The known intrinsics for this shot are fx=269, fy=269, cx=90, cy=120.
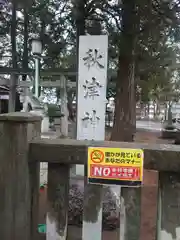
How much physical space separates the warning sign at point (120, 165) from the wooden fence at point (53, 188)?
1.9 inches

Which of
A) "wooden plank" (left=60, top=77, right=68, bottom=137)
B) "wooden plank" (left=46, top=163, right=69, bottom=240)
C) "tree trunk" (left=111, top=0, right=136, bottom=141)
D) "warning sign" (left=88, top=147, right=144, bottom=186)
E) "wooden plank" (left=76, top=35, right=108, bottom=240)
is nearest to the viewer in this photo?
"warning sign" (left=88, top=147, right=144, bottom=186)

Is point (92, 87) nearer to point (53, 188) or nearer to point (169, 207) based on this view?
point (53, 188)

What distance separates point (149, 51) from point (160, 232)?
677cm

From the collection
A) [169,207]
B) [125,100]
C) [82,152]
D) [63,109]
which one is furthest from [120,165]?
[63,109]

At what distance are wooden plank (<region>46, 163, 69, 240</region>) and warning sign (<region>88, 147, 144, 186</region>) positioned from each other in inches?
7.6

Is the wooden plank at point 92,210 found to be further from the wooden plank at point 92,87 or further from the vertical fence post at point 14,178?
the wooden plank at point 92,87

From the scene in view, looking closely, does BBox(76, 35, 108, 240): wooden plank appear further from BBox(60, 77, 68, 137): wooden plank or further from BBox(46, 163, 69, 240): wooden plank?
BBox(60, 77, 68, 137): wooden plank

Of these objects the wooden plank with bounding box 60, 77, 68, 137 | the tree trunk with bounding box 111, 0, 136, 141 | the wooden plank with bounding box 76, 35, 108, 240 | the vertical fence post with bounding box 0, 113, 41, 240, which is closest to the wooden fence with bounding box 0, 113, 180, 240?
the vertical fence post with bounding box 0, 113, 41, 240

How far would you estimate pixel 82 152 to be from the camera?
1.25 m

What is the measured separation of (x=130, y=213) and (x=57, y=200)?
35cm

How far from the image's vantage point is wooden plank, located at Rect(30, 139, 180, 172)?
1.19 m

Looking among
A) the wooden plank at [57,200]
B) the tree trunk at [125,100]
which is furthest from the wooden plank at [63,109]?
the wooden plank at [57,200]

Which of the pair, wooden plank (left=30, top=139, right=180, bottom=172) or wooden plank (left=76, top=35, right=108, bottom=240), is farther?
wooden plank (left=76, top=35, right=108, bottom=240)

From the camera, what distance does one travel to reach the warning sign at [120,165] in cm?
118
